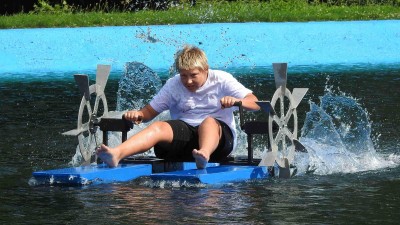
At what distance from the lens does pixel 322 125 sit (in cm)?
1074

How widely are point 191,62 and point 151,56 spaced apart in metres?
11.5

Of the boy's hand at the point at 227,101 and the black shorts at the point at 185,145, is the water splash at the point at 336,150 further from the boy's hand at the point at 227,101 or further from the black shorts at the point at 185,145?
the boy's hand at the point at 227,101

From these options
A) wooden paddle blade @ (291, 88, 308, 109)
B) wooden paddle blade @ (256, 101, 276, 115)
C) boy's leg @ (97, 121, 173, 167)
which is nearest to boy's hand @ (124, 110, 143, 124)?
boy's leg @ (97, 121, 173, 167)

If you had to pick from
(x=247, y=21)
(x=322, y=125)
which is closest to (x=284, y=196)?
(x=322, y=125)

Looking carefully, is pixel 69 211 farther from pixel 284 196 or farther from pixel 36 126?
pixel 36 126

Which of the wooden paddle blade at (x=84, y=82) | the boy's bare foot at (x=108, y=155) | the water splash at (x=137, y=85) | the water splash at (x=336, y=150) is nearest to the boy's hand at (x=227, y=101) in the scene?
the boy's bare foot at (x=108, y=155)

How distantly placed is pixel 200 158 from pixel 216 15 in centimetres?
1419

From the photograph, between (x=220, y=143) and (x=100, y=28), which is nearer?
(x=220, y=143)

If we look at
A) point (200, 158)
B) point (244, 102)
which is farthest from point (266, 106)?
point (200, 158)

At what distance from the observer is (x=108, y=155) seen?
8531 mm

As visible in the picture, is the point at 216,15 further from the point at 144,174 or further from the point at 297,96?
the point at 144,174

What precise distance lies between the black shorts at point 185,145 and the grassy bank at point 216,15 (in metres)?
12.3

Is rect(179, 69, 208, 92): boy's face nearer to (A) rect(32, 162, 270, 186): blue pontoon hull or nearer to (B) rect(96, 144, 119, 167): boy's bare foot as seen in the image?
(A) rect(32, 162, 270, 186): blue pontoon hull

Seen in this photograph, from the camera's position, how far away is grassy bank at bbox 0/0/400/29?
71.2 ft
